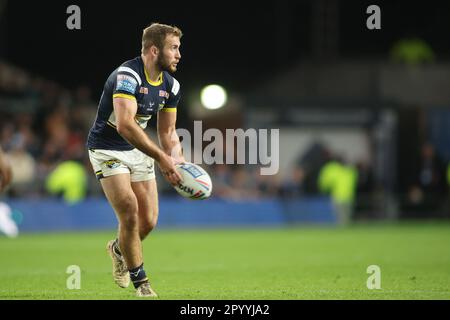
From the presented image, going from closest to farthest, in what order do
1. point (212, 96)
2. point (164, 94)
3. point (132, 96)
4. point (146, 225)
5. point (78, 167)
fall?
point (132, 96) < point (164, 94) < point (146, 225) < point (78, 167) < point (212, 96)

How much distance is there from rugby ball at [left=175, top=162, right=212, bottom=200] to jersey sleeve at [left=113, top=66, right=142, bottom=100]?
2.80 feet

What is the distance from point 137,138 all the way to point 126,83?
1.91 ft

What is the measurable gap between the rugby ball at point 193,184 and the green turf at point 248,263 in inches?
41.5

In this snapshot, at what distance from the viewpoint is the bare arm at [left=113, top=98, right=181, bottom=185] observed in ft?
28.1

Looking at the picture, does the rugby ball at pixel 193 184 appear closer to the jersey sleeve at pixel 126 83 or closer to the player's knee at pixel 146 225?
the player's knee at pixel 146 225

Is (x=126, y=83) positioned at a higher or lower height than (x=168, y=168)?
higher

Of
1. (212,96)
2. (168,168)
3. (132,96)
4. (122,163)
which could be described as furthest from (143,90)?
(212,96)

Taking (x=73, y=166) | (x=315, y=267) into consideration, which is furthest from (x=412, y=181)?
(x=315, y=267)

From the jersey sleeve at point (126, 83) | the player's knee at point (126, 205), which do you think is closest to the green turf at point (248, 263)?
the player's knee at point (126, 205)

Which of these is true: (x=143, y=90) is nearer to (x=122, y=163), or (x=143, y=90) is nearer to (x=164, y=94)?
(x=164, y=94)

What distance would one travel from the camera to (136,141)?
863 centimetres

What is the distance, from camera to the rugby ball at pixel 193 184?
882 cm
